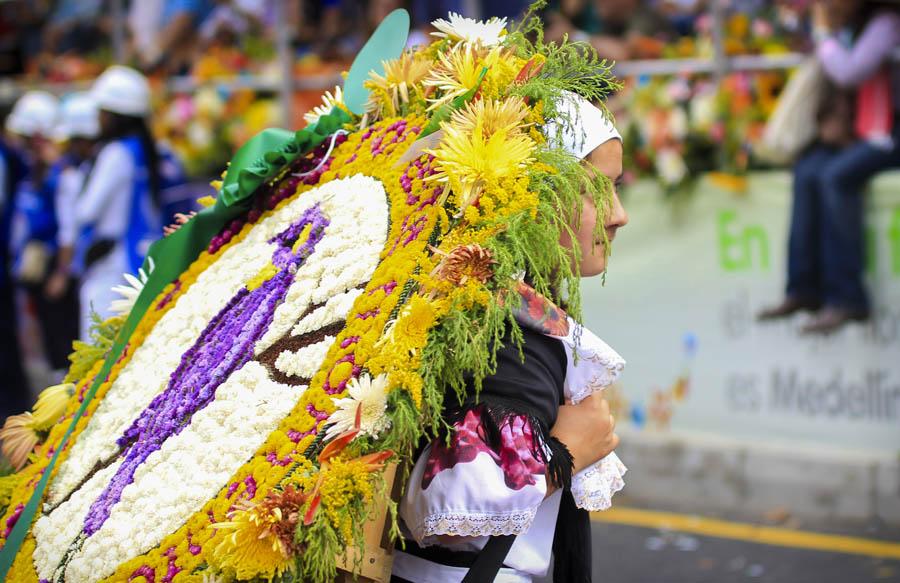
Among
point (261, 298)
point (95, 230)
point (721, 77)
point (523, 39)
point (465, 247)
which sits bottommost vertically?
point (95, 230)

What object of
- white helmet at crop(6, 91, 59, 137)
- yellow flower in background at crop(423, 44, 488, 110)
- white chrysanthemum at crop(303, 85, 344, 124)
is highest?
yellow flower in background at crop(423, 44, 488, 110)

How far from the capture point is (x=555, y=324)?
2.12m

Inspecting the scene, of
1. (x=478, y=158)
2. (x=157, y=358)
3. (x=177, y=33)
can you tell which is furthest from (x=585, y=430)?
(x=177, y=33)

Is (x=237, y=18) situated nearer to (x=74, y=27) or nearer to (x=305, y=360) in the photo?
(x=74, y=27)

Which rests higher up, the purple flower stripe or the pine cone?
the pine cone

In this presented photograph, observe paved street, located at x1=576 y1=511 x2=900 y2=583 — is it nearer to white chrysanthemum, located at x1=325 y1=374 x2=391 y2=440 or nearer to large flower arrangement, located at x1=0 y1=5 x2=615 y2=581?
large flower arrangement, located at x1=0 y1=5 x2=615 y2=581

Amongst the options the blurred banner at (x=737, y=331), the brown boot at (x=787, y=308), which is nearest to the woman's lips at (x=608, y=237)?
the blurred banner at (x=737, y=331)

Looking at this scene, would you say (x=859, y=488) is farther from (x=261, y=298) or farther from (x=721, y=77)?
(x=261, y=298)

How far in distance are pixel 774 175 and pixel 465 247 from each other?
4.77 metres

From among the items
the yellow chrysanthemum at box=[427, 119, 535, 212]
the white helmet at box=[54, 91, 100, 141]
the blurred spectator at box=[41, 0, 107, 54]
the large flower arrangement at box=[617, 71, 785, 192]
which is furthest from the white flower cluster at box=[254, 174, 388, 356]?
the blurred spectator at box=[41, 0, 107, 54]

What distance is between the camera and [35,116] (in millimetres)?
10242

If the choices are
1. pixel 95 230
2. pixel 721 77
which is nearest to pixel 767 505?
→ pixel 721 77

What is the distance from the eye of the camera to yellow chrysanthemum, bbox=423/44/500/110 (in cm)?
220

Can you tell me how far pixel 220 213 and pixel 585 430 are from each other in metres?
0.98
